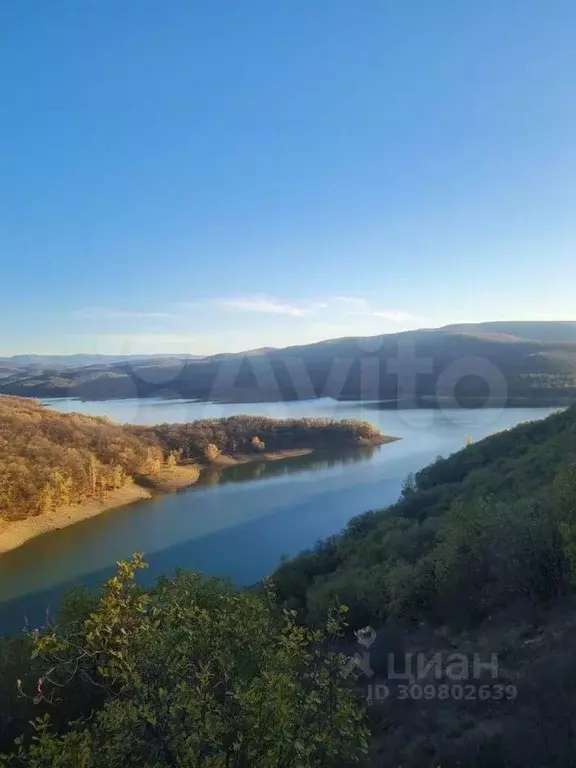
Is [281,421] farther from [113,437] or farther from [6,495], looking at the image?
[6,495]

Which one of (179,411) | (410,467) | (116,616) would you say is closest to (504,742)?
(116,616)

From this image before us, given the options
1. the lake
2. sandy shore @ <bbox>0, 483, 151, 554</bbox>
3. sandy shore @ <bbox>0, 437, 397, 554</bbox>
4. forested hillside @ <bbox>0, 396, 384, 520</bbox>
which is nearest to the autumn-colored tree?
forested hillside @ <bbox>0, 396, 384, 520</bbox>

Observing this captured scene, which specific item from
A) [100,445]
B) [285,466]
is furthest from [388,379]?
[100,445]

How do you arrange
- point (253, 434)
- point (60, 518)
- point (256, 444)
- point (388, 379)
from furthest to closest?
point (388, 379), point (253, 434), point (256, 444), point (60, 518)

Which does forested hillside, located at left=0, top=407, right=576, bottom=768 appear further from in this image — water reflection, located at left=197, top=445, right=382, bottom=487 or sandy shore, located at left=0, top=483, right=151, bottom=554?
water reflection, located at left=197, top=445, right=382, bottom=487
